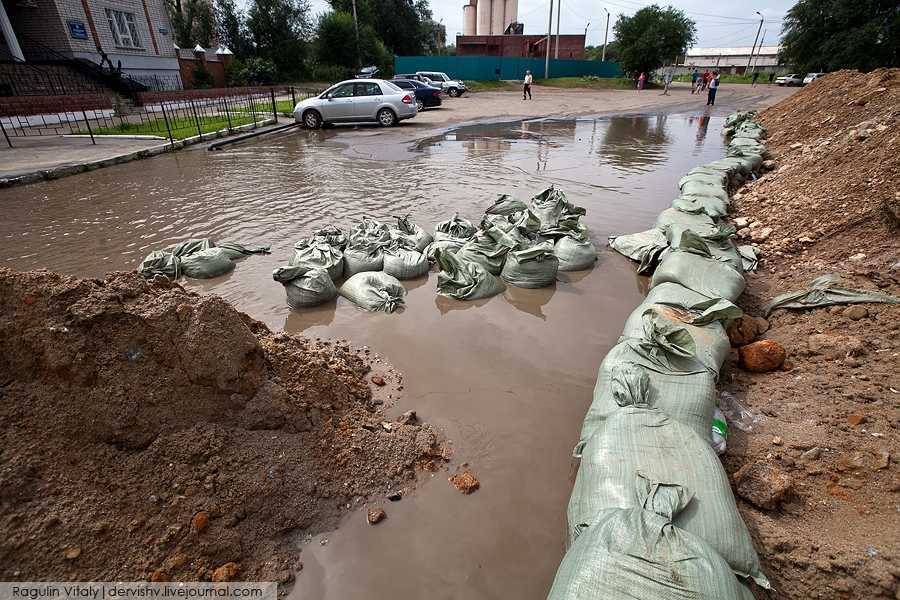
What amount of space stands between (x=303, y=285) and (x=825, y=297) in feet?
12.9

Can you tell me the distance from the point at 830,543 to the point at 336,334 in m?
2.96

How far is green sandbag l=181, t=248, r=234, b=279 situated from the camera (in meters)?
4.19

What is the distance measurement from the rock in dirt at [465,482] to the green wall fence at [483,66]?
3848 cm

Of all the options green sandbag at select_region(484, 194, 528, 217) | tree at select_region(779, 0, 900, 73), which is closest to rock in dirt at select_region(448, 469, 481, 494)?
green sandbag at select_region(484, 194, 528, 217)

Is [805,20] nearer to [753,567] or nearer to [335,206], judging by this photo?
[335,206]

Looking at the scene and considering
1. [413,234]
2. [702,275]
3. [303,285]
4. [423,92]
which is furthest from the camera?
[423,92]

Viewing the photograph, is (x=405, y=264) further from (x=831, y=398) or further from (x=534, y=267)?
(x=831, y=398)

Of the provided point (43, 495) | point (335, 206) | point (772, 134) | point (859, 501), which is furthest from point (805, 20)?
point (43, 495)

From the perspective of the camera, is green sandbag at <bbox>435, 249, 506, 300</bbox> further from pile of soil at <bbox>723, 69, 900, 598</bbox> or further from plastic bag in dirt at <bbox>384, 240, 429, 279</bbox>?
pile of soil at <bbox>723, 69, 900, 598</bbox>

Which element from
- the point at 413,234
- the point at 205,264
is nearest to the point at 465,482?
the point at 413,234

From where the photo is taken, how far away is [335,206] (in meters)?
6.36

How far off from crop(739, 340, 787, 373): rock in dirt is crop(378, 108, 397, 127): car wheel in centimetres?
1321

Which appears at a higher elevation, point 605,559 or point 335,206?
point 605,559

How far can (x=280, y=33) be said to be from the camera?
1213 inches
